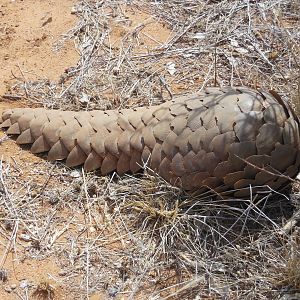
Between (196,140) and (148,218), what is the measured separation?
0.40 m

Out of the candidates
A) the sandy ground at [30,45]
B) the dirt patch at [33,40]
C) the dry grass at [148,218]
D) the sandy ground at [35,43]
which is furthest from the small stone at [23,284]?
the dirt patch at [33,40]

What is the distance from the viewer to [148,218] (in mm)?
2754

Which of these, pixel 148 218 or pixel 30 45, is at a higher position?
pixel 30 45

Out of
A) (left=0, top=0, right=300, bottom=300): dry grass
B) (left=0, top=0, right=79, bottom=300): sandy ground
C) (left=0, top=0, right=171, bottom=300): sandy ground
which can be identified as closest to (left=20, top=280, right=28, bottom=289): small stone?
(left=0, top=0, right=300, bottom=300): dry grass

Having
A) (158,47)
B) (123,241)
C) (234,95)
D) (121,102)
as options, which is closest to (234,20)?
(158,47)

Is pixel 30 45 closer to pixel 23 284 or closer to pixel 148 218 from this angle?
pixel 148 218

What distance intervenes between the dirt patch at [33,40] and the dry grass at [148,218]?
0.33 ft

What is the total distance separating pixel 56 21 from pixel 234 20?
110cm

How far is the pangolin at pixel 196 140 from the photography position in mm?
2600

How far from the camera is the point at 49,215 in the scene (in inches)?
112

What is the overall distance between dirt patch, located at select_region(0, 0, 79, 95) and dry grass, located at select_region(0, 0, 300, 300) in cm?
10

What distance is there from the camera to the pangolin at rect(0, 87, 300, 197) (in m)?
2.60

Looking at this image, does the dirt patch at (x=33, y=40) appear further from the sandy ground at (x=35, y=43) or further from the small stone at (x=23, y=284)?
the small stone at (x=23, y=284)

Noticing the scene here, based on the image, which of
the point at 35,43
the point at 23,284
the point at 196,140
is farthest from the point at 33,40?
the point at 23,284
